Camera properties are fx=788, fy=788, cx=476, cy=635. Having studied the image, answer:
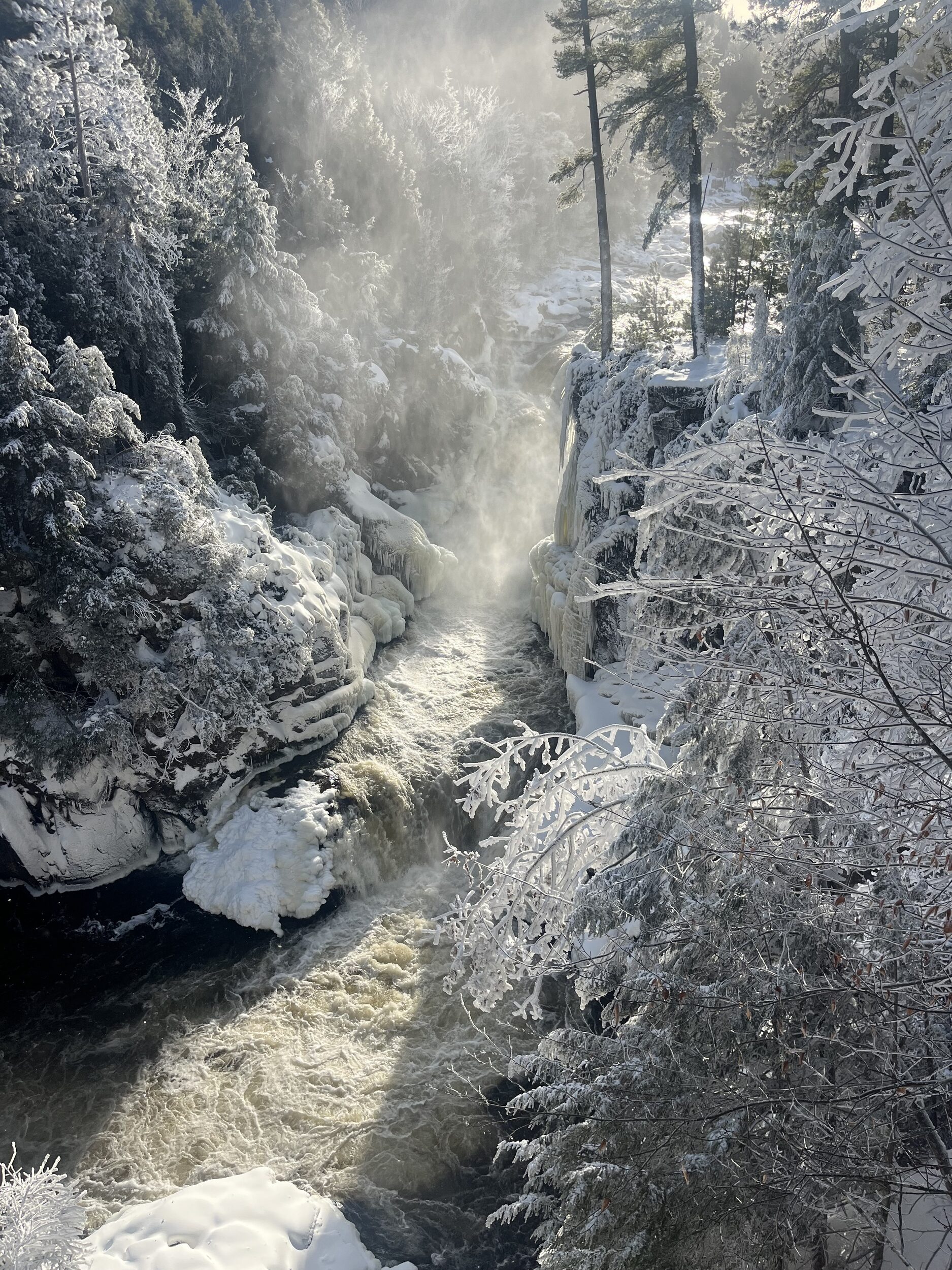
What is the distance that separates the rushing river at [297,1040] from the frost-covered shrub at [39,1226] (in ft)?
5.59

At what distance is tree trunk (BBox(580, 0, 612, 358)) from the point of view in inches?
682

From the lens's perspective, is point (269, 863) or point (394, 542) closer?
point (269, 863)

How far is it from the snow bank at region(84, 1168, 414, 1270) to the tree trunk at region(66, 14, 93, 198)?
17.4 metres

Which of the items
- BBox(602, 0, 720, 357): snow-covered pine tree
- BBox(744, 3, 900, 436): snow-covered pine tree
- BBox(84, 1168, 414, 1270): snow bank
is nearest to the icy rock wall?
BBox(602, 0, 720, 357): snow-covered pine tree

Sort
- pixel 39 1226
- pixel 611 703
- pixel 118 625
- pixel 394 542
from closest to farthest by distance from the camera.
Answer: pixel 39 1226, pixel 118 625, pixel 611 703, pixel 394 542

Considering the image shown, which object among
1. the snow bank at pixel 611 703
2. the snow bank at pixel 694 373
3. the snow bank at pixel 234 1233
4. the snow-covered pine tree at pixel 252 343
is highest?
the snow-covered pine tree at pixel 252 343

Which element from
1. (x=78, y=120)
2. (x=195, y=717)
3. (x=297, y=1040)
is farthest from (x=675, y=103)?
(x=297, y=1040)

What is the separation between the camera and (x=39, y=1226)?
5.93 m

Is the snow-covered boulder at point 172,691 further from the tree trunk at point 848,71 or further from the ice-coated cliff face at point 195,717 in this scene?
the tree trunk at point 848,71

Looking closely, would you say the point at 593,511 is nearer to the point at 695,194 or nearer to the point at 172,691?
the point at 695,194

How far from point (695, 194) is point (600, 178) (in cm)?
318

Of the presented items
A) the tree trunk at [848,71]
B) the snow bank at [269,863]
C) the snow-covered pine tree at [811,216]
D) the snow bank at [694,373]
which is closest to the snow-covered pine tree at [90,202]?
the snow bank at [269,863]

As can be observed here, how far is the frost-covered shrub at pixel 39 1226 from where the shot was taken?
5820 mm

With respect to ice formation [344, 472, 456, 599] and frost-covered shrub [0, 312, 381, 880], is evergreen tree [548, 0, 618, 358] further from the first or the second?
frost-covered shrub [0, 312, 381, 880]
